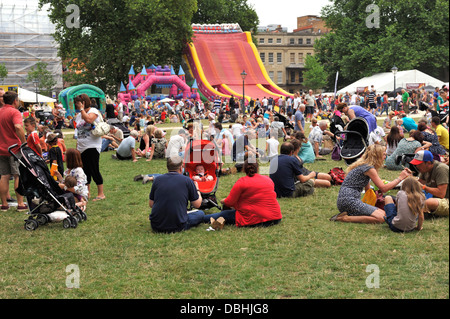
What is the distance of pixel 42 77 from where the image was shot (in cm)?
5747

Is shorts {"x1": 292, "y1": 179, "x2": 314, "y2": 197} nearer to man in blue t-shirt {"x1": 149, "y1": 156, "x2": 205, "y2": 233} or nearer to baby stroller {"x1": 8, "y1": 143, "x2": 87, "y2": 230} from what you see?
man in blue t-shirt {"x1": 149, "y1": 156, "x2": 205, "y2": 233}

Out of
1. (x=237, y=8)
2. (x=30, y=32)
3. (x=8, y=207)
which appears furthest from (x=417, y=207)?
(x=30, y=32)

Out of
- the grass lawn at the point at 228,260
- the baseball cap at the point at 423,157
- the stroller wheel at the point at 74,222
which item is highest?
the baseball cap at the point at 423,157

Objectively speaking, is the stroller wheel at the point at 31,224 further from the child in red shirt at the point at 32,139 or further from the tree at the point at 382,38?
the tree at the point at 382,38

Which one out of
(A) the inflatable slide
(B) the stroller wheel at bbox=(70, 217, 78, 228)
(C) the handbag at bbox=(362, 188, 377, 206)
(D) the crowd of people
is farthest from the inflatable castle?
(C) the handbag at bbox=(362, 188, 377, 206)

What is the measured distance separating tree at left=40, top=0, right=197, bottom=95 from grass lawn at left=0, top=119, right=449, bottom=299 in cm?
3512

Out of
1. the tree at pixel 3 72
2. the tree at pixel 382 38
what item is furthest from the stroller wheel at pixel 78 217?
the tree at pixel 3 72

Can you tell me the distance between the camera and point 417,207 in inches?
256

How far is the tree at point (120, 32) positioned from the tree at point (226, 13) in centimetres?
1162

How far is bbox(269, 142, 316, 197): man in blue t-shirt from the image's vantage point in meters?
8.95

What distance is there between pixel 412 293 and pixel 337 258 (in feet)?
4.19

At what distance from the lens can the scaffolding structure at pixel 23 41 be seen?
57.1 meters

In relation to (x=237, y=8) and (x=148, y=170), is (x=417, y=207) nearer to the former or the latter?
(x=148, y=170)

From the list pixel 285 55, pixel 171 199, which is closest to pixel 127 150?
pixel 171 199
